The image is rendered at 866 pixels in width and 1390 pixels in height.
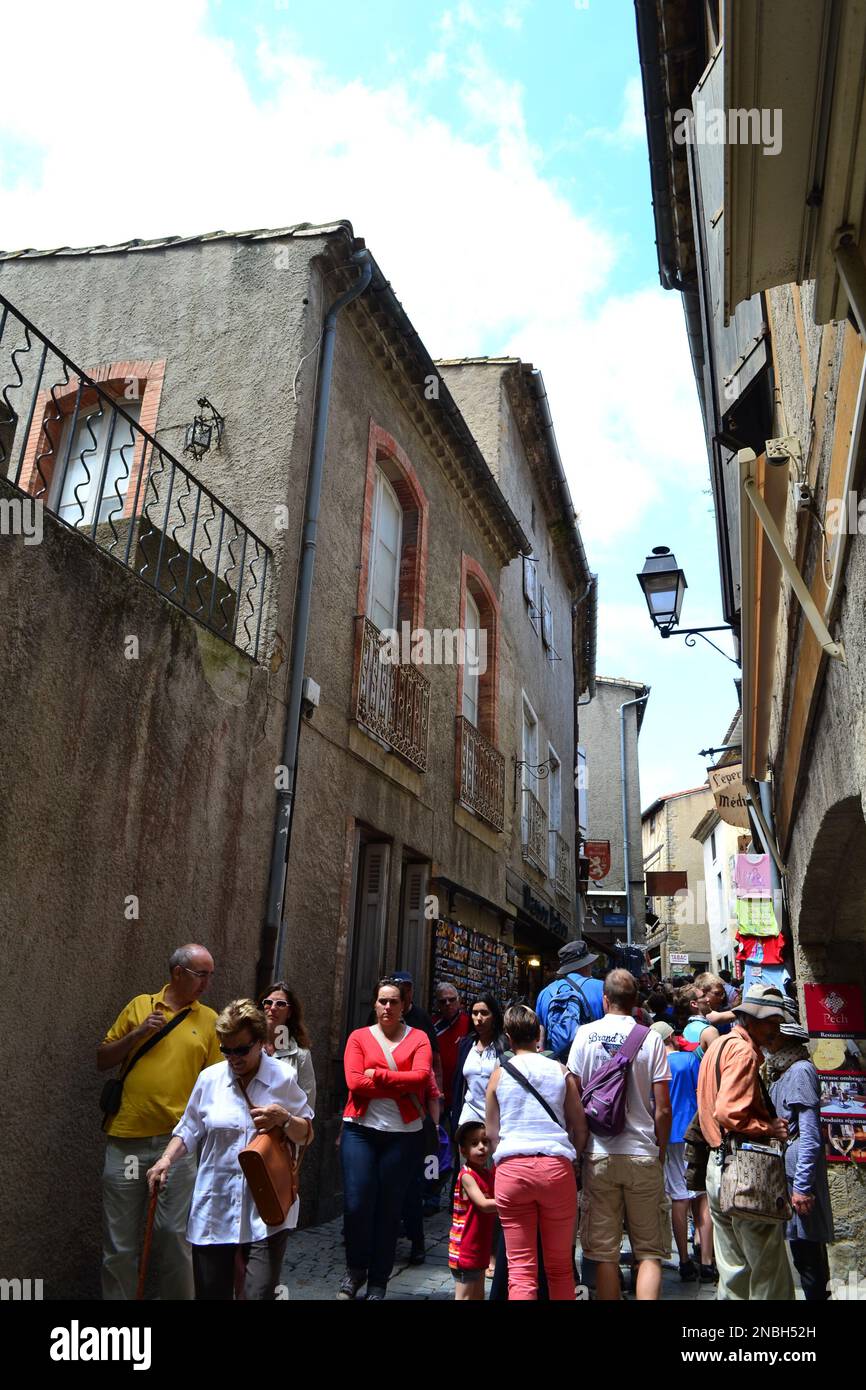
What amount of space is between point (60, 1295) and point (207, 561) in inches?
185

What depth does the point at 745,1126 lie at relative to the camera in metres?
4.50

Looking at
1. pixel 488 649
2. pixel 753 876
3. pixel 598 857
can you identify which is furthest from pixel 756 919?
pixel 598 857

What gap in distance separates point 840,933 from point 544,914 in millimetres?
8033

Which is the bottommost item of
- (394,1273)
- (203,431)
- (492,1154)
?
(394,1273)

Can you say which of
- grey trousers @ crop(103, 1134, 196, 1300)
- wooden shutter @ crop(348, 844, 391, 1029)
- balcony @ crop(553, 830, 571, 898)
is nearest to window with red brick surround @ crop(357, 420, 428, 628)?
wooden shutter @ crop(348, 844, 391, 1029)

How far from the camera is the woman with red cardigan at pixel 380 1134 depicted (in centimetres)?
519

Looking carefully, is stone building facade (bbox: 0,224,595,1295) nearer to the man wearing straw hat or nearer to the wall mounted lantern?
the wall mounted lantern

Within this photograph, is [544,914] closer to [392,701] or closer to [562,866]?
[562,866]

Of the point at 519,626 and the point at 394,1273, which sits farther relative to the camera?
the point at 519,626

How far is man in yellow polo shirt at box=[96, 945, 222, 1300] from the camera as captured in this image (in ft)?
14.4

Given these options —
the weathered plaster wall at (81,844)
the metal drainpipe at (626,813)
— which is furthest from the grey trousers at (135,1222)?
the metal drainpipe at (626,813)

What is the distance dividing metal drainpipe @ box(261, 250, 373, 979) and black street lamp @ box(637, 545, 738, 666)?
10.9 ft

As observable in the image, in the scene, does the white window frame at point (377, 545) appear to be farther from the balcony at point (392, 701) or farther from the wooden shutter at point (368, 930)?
the wooden shutter at point (368, 930)
